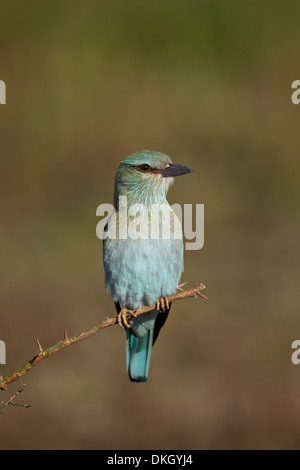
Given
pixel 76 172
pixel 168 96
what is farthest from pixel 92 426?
pixel 168 96

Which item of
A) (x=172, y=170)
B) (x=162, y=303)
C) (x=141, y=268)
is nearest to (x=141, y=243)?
(x=141, y=268)

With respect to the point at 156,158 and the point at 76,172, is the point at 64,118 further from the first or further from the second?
the point at 156,158

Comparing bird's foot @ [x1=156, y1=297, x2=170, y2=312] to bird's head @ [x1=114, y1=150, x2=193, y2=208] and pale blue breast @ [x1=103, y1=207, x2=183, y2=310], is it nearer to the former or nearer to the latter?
pale blue breast @ [x1=103, y1=207, x2=183, y2=310]

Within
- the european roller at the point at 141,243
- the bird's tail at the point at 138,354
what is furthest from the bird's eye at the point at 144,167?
the bird's tail at the point at 138,354

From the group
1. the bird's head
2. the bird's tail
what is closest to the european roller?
the bird's head

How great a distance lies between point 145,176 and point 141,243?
35 centimetres

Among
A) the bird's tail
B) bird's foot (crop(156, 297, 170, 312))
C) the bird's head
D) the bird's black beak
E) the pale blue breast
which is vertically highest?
the bird's head

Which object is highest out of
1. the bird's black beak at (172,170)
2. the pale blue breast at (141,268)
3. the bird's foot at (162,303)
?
the bird's black beak at (172,170)

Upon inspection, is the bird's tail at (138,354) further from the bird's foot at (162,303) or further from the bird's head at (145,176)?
the bird's head at (145,176)

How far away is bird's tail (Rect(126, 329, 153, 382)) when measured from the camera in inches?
187

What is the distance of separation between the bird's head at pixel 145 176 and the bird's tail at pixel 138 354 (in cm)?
88

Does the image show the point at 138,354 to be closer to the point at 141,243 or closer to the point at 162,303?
the point at 162,303

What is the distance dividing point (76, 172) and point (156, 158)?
28.2 ft

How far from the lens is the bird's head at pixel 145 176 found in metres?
4.03
